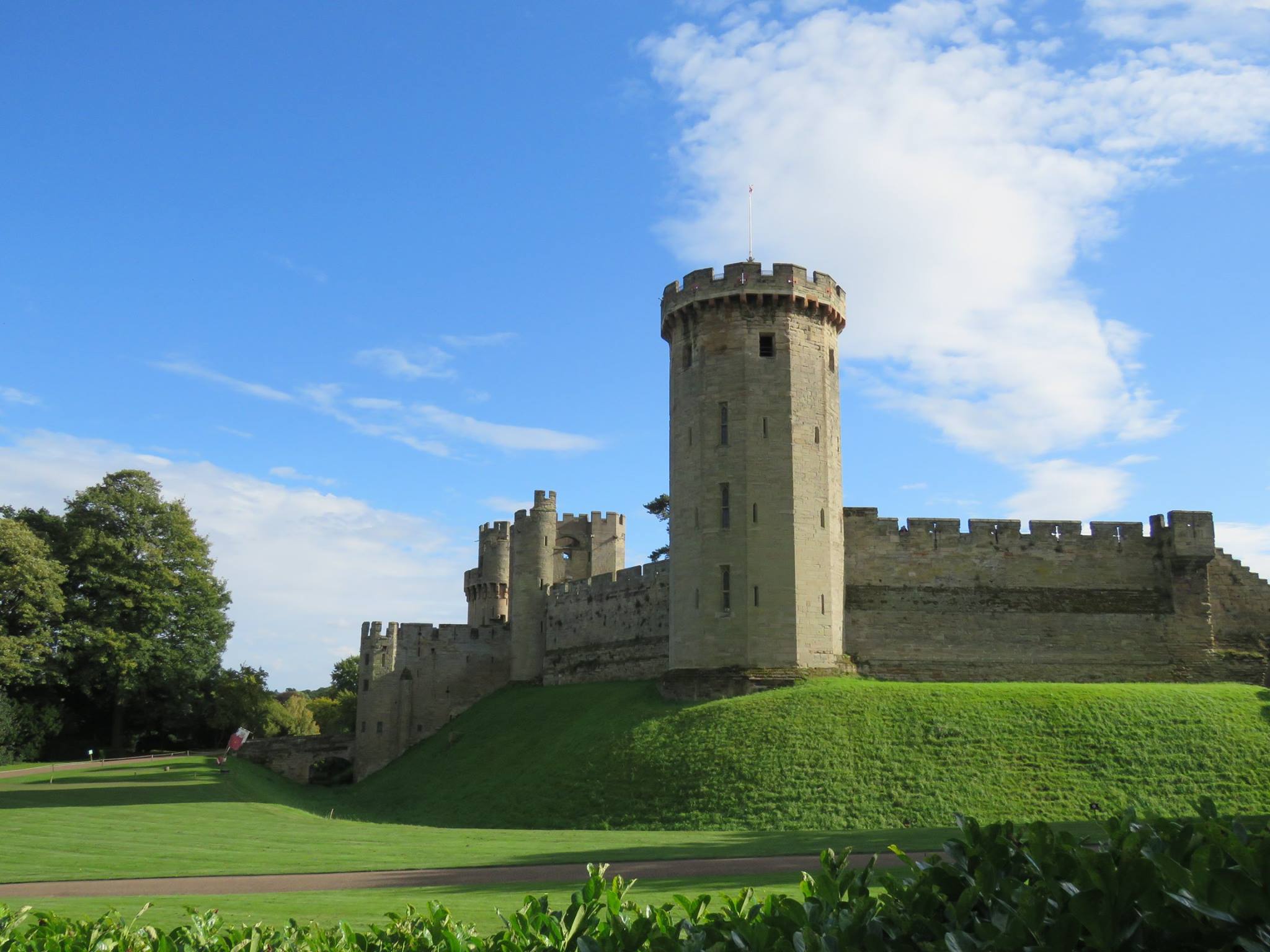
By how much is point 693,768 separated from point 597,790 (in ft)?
10.7

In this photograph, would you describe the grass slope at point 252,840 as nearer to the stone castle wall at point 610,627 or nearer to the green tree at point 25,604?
the green tree at point 25,604

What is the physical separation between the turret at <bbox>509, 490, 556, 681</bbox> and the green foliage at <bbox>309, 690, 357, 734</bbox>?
987 inches

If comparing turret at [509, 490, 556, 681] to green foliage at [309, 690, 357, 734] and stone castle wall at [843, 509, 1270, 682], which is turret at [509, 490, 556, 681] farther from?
green foliage at [309, 690, 357, 734]

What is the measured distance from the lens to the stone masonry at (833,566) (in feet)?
129

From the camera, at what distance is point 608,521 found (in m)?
62.8

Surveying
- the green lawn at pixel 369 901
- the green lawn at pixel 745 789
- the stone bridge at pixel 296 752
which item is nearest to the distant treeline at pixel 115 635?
the stone bridge at pixel 296 752

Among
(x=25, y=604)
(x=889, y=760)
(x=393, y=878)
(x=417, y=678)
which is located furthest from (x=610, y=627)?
(x=393, y=878)

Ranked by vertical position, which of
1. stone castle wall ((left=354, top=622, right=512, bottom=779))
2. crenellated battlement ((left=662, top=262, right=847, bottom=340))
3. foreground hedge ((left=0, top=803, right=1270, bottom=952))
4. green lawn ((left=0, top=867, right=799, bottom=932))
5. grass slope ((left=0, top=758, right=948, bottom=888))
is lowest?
grass slope ((left=0, top=758, right=948, bottom=888))

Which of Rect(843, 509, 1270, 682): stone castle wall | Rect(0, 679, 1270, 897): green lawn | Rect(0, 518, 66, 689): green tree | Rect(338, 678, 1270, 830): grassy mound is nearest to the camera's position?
Rect(0, 679, 1270, 897): green lawn

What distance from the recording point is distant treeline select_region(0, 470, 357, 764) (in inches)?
2084

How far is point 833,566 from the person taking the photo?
132ft

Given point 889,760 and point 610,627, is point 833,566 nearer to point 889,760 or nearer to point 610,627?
point 889,760

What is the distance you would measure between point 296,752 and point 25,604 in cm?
1547

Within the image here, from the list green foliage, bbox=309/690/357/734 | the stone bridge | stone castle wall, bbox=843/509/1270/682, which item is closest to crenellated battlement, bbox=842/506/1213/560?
stone castle wall, bbox=843/509/1270/682
